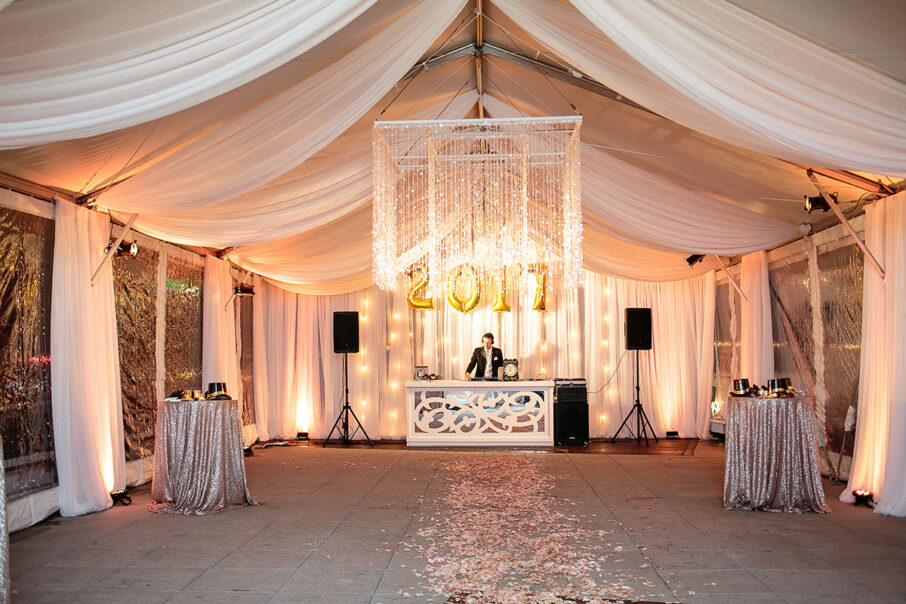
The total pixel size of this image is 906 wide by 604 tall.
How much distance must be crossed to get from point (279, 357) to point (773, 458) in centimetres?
747

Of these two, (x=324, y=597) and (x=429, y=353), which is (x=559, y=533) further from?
(x=429, y=353)

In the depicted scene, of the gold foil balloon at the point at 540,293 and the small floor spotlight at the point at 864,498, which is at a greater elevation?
the gold foil balloon at the point at 540,293

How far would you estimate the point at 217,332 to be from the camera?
9.11 meters

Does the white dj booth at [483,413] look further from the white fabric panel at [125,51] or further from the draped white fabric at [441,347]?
the white fabric panel at [125,51]

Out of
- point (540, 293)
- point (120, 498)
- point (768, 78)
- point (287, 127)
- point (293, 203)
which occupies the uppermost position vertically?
point (287, 127)

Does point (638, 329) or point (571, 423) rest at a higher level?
point (638, 329)

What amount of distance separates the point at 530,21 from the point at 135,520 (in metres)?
4.56

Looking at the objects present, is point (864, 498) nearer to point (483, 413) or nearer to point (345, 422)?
point (483, 413)

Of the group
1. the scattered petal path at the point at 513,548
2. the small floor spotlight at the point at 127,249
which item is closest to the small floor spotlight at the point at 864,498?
the scattered petal path at the point at 513,548

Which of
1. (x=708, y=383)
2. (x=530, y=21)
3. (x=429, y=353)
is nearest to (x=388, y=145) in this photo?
(x=530, y=21)

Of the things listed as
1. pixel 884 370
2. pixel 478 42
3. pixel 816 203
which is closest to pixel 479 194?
pixel 478 42

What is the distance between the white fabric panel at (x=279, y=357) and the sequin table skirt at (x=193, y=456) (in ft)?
16.5

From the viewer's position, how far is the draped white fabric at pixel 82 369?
19.2 feet

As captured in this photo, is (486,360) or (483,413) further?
(486,360)
